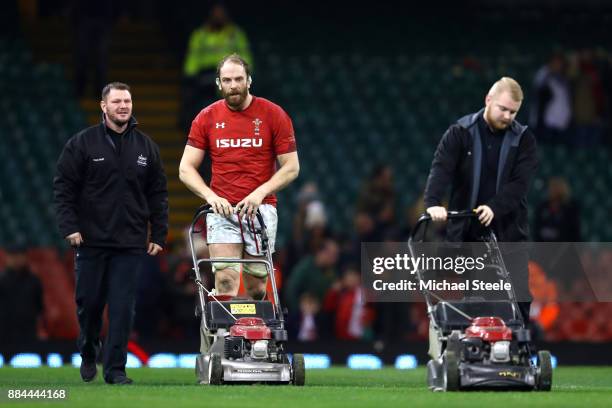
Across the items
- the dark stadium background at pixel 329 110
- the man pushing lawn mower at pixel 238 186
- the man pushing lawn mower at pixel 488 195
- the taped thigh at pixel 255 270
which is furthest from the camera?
the dark stadium background at pixel 329 110

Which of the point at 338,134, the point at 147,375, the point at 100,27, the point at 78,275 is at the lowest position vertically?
the point at 147,375

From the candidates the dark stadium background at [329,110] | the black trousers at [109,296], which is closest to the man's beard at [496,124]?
the black trousers at [109,296]

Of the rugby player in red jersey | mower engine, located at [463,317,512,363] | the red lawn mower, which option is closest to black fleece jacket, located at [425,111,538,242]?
the red lawn mower

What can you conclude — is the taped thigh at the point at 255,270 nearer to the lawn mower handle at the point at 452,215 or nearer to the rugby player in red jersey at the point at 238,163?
the rugby player in red jersey at the point at 238,163

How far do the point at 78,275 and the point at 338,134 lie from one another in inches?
478

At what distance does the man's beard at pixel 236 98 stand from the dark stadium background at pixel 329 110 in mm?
5790

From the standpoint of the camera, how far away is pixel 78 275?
11477 mm

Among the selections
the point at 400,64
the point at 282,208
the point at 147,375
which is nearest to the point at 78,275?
the point at 147,375

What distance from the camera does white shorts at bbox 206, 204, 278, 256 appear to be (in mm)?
11375

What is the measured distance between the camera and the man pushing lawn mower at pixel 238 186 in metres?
11.0

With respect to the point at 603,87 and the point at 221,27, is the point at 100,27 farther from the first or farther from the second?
the point at 603,87

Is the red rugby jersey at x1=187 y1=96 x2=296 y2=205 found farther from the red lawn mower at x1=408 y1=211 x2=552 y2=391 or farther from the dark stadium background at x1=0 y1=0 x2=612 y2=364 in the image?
the dark stadium background at x1=0 y1=0 x2=612 y2=364

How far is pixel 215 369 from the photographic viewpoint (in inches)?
417

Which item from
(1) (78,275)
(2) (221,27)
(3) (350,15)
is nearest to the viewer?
(1) (78,275)
